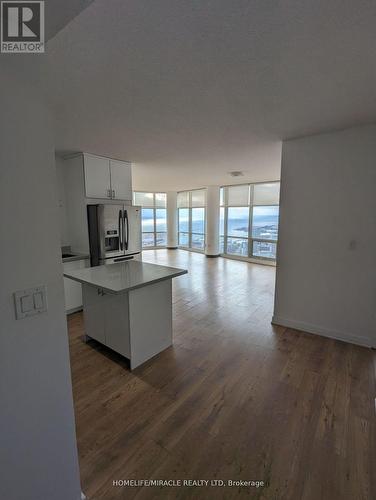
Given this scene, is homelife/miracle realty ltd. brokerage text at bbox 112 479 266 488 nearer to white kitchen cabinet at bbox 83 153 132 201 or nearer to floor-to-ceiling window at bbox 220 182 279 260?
white kitchen cabinet at bbox 83 153 132 201

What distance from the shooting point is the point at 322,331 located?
10.2 ft

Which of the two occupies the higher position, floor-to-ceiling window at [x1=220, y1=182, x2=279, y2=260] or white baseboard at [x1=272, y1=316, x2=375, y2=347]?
floor-to-ceiling window at [x1=220, y1=182, x2=279, y2=260]

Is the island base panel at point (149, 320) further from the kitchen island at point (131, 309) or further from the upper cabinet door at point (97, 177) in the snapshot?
the upper cabinet door at point (97, 177)

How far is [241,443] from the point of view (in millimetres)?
1636

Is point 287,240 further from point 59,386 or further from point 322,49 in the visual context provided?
point 59,386

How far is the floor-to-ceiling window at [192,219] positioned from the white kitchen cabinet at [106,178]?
16.9 feet

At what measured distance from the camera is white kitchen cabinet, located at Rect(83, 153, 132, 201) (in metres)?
3.83

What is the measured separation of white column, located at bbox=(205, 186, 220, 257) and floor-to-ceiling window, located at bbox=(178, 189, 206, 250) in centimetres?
86

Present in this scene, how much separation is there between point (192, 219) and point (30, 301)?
29.6ft

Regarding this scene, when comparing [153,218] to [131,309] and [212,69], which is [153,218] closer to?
[131,309]

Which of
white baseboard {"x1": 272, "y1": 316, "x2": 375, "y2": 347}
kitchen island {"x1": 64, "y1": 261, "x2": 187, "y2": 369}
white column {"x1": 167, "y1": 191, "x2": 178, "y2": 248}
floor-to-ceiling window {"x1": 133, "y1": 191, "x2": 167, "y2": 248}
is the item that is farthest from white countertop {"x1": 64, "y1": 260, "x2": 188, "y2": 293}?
floor-to-ceiling window {"x1": 133, "y1": 191, "x2": 167, "y2": 248}

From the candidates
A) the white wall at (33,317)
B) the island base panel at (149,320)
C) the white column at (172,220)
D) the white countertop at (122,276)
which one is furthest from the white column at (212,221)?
the white wall at (33,317)

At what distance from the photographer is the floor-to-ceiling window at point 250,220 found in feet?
23.8

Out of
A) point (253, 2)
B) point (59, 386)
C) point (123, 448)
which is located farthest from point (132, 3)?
point (123, 448)
